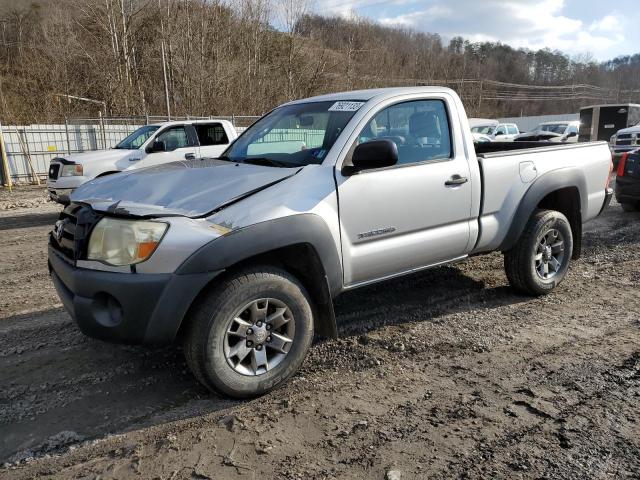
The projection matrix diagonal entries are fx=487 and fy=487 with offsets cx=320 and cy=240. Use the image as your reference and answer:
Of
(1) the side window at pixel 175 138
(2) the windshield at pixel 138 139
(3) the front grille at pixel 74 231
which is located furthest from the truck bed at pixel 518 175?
(2) the windshield at pixel 138 139

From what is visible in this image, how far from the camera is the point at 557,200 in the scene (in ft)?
16.5

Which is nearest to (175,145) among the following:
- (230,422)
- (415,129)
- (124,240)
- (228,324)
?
(415,129)

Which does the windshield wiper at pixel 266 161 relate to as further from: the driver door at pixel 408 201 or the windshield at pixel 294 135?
the driver door at pixel 408 201

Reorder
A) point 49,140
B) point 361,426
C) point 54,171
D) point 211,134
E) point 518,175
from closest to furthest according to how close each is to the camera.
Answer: point 361,426
point 518,175
point 54,171
point 211,134
point 49,140

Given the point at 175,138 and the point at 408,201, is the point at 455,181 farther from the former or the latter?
the point at 175,138

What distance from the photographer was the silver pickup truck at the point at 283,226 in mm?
2762

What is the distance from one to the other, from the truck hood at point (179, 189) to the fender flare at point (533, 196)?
2257 mm

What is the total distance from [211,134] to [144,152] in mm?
1550

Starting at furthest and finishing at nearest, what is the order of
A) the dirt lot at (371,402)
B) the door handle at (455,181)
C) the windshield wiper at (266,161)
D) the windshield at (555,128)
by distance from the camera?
the windshield at (555,128) < the door handle at (455,181) < the windshield wiper at (266,161) < the dirt lot at (371,402)

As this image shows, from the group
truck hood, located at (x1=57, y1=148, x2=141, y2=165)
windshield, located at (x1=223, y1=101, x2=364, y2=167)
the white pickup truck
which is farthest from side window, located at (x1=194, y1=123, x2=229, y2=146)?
windshield, located at (x1=223, y1=101, x2=364, y2=167)

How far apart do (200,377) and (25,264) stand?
15.5 feet

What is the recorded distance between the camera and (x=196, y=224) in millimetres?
2793

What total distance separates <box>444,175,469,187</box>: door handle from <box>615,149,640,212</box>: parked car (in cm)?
656

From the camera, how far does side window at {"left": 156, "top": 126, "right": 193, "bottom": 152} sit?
1053cm
